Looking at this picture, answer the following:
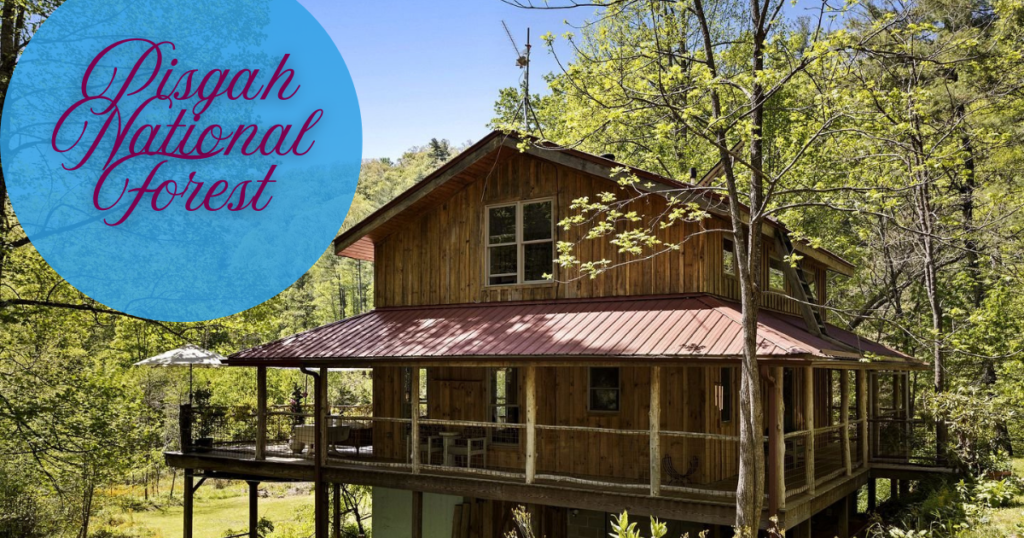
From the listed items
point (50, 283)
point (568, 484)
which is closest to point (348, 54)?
point (50, 283)

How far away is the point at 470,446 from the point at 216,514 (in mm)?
18289

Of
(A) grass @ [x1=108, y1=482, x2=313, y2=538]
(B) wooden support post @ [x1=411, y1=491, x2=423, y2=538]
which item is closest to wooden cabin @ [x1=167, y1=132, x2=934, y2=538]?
(B) wooden support post @ [x1=411, y1=491, x2=423, y2=538]

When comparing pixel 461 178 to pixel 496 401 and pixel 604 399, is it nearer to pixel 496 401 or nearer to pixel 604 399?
pixel 496 401

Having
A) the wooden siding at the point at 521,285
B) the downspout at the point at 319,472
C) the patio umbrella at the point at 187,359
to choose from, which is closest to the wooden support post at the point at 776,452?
the wooden siding at the point at 521,285

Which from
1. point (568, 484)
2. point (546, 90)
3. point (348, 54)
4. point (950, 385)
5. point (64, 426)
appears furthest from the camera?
point (546, 90)

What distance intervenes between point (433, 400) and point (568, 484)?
4123 millimetres

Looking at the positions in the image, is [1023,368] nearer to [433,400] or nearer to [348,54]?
[433,400]

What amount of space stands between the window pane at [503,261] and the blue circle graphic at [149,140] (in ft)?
15.4

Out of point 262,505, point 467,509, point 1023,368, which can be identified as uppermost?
point 1023,368

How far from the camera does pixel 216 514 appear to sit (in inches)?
1118

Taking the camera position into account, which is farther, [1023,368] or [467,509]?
[1023,368]

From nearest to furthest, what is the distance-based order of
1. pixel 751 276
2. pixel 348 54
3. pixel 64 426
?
pixel 751 276, pixel 64 426, pixel 348 54

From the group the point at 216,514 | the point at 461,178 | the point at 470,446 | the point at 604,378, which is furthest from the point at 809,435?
the point at 216,514

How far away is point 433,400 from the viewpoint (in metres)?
15.7
